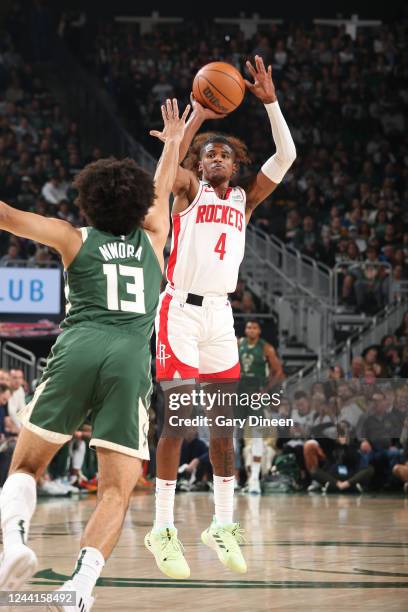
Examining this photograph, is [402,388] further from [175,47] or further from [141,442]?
[175,47]

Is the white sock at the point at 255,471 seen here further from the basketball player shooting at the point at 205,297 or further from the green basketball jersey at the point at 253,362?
the basketball player shooting at the point at 205,297

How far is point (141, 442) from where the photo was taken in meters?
4.67

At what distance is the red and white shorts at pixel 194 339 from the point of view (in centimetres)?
648

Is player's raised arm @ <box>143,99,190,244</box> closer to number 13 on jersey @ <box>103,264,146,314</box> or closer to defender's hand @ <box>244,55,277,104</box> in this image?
number 13 on jersey @ <box>103,264,146,314</box>

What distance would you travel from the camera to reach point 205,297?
21.4 feet

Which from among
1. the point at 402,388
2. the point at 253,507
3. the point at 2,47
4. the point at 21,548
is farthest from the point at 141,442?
the point at 2,47

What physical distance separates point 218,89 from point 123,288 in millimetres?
2497

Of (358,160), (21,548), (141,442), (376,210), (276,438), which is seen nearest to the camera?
(21,548)

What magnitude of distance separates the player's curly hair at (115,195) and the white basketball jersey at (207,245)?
1636 mm

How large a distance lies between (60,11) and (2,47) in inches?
96.1

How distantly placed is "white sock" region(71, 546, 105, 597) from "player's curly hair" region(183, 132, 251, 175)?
299 centimetres

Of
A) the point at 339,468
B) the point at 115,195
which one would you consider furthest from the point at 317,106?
the point at 115,195

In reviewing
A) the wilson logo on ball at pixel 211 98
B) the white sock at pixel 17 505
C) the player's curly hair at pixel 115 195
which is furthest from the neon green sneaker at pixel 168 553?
the wilson logo on ball at pixel 211 98

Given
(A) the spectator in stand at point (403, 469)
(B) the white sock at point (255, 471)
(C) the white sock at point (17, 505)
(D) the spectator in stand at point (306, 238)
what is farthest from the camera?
(D) the spectator in stand at point (306, 238)
